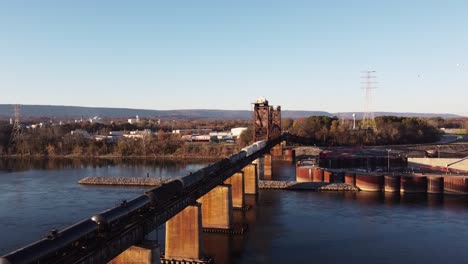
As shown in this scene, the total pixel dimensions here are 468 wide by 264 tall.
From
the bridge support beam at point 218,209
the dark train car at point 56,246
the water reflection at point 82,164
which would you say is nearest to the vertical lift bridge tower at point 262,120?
the water reflection at point 82,164

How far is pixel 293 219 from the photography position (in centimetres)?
3503

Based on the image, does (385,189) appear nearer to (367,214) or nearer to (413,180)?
(413,180)

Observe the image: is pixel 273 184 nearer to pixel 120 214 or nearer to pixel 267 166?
pixel 267 166

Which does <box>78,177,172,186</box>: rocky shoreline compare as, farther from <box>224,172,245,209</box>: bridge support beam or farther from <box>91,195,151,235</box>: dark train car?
<box>91,195,151,235</box>: dark train car

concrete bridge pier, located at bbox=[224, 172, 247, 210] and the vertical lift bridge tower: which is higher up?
the vertical lift bridge tower

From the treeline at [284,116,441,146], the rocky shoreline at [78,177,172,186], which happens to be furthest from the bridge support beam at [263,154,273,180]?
the treeline at [284,116,441,146]

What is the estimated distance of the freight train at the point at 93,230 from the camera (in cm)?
1306

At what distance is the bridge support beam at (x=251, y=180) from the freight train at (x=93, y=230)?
71.3 ft

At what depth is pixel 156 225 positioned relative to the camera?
20.3 metres

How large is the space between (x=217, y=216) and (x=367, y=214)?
13.1m

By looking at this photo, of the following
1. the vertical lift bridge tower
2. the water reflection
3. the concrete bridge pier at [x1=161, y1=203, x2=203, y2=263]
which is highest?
the vertical lift bridge tower

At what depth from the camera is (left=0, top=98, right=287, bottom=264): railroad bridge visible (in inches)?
562

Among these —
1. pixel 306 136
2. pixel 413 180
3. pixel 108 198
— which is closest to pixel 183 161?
pixel 306 136

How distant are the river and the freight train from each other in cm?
288
